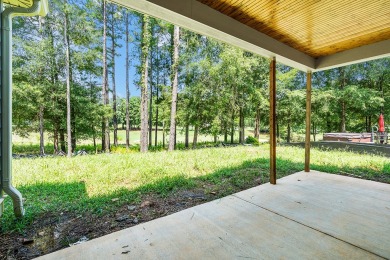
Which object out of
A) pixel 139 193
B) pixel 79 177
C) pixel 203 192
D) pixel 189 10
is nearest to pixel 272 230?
pixel 203 192

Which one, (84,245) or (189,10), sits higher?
(189,10)

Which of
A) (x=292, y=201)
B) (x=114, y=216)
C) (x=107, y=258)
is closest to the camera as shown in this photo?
(x=107, y=258)

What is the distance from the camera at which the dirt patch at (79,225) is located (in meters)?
1.69

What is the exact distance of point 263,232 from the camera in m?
1.83

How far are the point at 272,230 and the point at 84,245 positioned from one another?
1.69 m

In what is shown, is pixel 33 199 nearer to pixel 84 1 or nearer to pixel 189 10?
pixel 189 10

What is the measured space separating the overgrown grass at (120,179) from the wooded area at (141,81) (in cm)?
459

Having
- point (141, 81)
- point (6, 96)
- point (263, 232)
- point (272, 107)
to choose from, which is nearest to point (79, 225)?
point (6, 96)

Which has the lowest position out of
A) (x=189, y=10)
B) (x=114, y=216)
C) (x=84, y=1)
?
(x=114, y=216)

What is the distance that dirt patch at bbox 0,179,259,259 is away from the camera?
1.69 meters

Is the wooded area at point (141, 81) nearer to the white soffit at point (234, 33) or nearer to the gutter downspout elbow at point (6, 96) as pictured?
the white soffit at point (234, 33)

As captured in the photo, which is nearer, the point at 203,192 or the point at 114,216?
the point at 114,216

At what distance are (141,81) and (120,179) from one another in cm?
860

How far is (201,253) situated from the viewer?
1.55m
